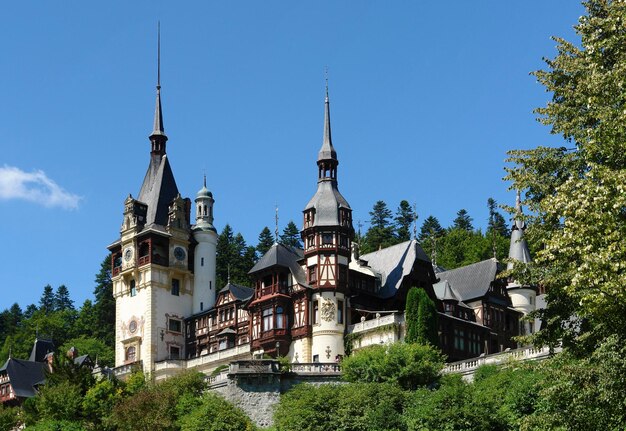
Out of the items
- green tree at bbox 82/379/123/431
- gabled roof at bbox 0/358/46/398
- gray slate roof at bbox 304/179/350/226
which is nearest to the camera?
green tree at bbox 82/379/123/431

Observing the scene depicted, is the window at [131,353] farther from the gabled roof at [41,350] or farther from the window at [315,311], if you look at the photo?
the gabled roof at [41,350]

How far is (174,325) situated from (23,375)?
760 inches

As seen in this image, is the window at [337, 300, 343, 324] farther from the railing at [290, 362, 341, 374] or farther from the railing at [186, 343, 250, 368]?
the railing at [290, 362, 341, 374]

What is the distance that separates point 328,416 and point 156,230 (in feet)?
110

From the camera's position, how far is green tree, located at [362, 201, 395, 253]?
386 feet

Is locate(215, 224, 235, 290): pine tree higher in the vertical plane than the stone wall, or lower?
higher

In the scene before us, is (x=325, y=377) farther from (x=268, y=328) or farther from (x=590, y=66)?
(x=590, y=66)

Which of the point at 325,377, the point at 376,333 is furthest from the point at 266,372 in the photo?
the point at 376,333

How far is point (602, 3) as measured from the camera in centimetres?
3338

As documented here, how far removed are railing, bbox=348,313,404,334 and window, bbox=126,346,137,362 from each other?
62.7ft

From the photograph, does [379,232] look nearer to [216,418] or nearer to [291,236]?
[291,236]

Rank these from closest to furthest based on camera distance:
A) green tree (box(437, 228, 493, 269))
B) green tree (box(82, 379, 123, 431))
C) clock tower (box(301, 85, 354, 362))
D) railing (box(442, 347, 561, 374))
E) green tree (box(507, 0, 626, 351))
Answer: green tree (box(507, 0, 626, 351)) < railing (box(442, 347, 561, 374)) < green tree (box(82, 379, 123, 431)) < clock tower (box(301, 85, 354, 362)) < green tree (box(437, 228, 493, 269))

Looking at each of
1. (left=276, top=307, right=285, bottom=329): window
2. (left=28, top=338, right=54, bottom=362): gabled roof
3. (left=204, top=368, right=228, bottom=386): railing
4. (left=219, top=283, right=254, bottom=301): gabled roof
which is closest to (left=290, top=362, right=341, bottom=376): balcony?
(left=204, top=368, right=228, bottom=386): railing

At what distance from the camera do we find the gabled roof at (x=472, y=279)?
78000mm
